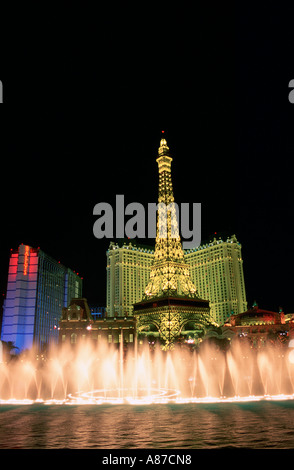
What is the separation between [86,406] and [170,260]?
246 ft

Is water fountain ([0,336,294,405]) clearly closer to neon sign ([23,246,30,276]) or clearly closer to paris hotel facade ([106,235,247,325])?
neon sign ([23,246,30,276])

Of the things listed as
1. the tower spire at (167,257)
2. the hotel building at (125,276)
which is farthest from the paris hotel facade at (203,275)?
the tower spire at (167,257)

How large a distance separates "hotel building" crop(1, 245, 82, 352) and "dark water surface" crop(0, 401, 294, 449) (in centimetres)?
8238

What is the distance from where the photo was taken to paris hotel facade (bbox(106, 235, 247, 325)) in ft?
437

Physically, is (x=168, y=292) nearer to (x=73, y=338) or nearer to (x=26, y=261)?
(x=73, y=338)

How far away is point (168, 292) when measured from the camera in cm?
9450

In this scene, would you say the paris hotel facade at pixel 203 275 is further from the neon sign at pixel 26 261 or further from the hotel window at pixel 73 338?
the hotel window at pixel 73 338

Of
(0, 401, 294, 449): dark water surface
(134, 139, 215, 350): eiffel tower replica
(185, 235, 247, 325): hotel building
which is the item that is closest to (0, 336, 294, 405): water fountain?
(134, 139, 215, 350): eiffel tower replica

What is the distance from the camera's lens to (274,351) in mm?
71375

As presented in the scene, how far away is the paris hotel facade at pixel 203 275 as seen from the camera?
133125mm

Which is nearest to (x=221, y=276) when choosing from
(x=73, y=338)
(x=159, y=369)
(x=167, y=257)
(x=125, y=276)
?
(x=125, y=276)

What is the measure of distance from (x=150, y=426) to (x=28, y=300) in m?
94.8
